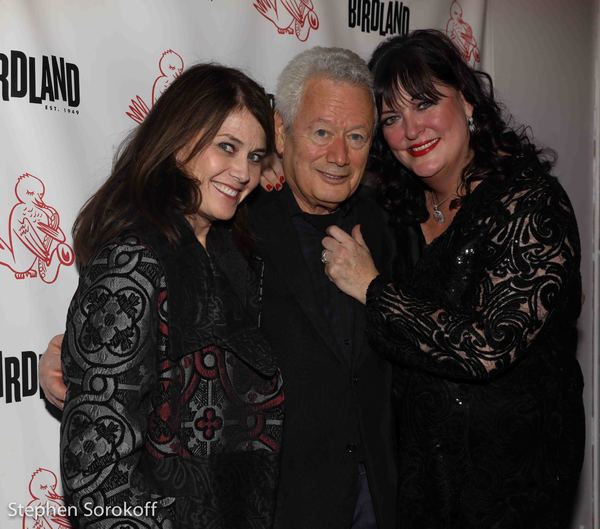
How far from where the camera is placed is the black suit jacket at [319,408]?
2.08 m

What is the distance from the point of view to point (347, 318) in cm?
223

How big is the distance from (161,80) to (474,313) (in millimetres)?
1224

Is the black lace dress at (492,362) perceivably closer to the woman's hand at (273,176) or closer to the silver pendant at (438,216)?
the silver pendant at (438,216)

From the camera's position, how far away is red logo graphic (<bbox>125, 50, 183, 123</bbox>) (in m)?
2.39

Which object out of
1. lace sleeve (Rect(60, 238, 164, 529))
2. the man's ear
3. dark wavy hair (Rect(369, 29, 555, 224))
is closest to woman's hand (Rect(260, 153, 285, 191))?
the man's ear

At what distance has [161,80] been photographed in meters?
2.45

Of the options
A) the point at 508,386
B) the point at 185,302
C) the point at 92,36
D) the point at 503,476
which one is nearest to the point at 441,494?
the point at 503,476

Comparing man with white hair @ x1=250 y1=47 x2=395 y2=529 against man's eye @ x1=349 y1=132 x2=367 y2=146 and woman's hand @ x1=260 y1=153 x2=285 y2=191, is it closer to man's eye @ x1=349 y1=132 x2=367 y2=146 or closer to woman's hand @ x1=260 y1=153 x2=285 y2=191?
man's eye @ x1=349 y1=132 x2=367 y2=146

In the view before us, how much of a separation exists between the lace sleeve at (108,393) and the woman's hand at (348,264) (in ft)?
2.48

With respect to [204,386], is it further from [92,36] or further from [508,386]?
[92,36]

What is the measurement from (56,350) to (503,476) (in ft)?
4.00

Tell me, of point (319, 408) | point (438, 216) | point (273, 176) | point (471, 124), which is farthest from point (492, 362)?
point (273, 176)

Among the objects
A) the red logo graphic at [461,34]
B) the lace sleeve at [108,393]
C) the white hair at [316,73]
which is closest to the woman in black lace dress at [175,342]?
the lace sleeve at [108,393]

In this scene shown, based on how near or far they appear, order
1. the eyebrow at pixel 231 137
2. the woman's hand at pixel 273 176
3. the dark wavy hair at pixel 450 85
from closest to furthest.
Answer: the eyebrow at pixel 231 137 → the dark wavy hair at pixel 450 85 → the woman's hand at pixel 273 176
